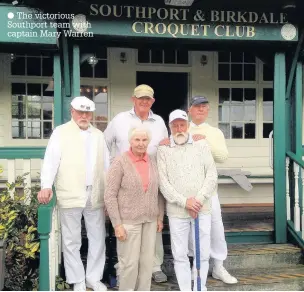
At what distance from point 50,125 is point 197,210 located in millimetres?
3884

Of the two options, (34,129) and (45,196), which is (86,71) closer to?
(34,129)

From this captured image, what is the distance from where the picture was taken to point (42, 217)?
10.6 feet

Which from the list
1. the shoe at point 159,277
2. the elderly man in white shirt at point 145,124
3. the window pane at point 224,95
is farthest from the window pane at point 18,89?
the shoe at point 159,277

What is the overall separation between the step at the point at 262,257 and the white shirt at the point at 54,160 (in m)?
1.40

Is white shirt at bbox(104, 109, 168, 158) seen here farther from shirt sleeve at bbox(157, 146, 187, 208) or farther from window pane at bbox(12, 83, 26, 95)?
window pane at bbox(12, 83, 26, 95)

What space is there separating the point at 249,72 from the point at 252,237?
3.18 m

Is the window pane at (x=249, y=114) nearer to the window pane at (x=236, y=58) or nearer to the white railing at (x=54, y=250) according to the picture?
the window pane at (x=236, y=58)

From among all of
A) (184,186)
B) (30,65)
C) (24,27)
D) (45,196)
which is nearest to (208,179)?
(184,186)

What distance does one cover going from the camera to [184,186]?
3822 mm

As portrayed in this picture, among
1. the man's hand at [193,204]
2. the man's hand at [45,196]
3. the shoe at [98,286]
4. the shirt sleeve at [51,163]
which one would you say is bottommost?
the shoe at [98,286]

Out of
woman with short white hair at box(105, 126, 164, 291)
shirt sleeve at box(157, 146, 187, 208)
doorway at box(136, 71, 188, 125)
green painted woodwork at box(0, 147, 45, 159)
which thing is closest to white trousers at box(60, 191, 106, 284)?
woman with short white hair at box(105, 126, 164, 291)

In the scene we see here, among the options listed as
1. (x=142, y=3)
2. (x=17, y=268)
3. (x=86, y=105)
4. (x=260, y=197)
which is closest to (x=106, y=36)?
(x=142, y=3)

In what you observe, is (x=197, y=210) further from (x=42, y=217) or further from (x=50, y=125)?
(x=50, y=125)

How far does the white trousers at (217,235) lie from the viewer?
166 inches
